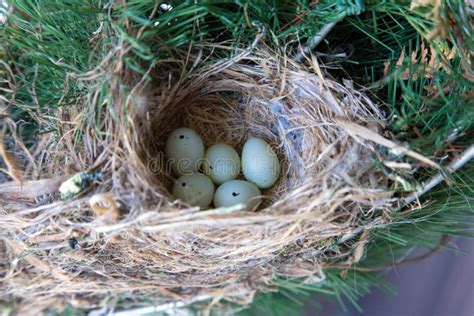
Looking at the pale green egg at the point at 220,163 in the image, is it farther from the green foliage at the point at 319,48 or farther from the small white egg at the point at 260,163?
the green foliage at the point at 319,48

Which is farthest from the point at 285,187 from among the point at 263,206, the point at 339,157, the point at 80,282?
the point at 80,282

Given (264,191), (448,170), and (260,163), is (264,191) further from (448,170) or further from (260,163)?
(448,170)

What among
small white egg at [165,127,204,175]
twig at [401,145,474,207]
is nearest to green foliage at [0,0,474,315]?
twig at [401,145,474,207]

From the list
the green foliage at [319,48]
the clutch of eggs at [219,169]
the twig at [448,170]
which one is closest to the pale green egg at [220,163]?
the clutch of eggs at [219,169]

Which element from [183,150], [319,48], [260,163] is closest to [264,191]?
[260,163]

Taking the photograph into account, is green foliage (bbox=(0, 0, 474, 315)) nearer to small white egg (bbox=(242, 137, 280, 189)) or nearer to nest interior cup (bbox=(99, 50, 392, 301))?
nest interior cup (bbox=(99, 50, 392, 301))
